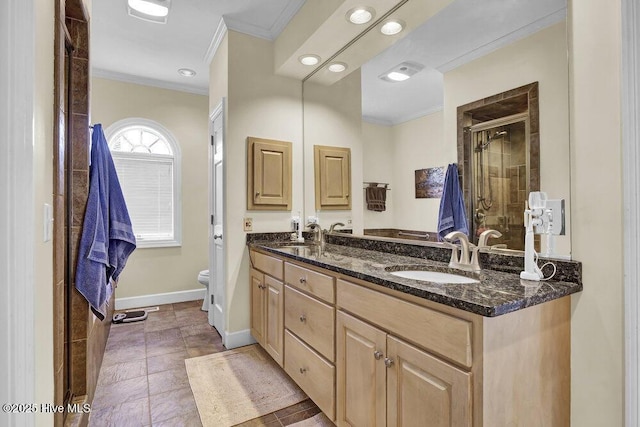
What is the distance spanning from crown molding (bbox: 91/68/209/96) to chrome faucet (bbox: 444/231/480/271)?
3807 millimetres

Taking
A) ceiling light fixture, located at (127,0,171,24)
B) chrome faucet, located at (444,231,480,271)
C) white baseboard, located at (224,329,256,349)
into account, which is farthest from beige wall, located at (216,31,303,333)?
chrome faucet, located at (444,231,480,271)

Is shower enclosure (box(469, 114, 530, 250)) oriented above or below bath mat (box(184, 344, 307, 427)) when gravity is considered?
above

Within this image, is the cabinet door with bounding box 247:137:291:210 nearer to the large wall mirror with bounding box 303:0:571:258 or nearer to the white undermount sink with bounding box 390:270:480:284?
the large wall mirror with bounding box 303:0:571:258

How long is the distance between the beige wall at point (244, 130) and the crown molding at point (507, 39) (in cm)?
156

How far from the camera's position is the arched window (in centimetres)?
381

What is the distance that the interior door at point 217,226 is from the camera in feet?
9.50

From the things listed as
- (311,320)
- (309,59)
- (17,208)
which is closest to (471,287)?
(311,320)

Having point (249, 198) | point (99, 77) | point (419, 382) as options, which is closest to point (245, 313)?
point (249, 198)

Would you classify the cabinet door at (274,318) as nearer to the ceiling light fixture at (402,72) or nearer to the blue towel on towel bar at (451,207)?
the blue towel on towel bar at (451,207)

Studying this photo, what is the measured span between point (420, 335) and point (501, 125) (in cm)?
104

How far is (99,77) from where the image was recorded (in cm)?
366

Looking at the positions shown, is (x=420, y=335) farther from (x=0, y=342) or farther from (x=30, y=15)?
(x=30, y=15)

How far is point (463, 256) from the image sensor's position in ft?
5.02

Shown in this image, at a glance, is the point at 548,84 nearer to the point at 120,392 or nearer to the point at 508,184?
the point at 508,184
